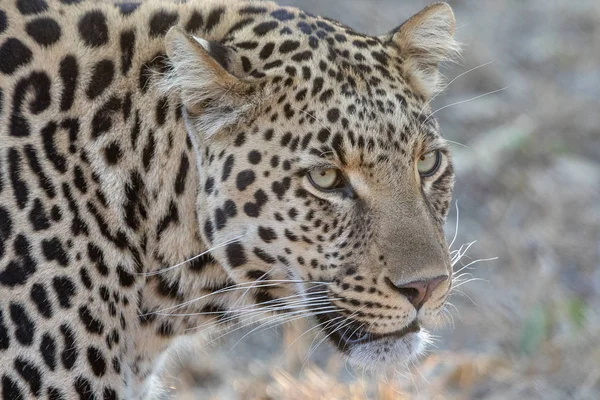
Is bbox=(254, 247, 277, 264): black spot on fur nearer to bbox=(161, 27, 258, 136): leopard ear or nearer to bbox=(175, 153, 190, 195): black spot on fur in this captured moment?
bbox=(175, 153, 190, 195): black spot on fur

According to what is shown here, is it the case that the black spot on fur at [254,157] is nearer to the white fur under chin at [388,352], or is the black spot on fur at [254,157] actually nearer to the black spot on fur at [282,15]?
the black spot on fur at [282,15]

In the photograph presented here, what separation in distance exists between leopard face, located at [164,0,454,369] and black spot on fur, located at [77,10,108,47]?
47cm

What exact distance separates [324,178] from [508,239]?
5238 millimetres

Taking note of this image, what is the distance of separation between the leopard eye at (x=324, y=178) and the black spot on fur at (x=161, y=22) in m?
1.08

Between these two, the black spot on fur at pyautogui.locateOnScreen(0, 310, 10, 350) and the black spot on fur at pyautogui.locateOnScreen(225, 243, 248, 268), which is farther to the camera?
the black spot on fur at pyautogui.locateOnScreen(225, 243, 248, 268)

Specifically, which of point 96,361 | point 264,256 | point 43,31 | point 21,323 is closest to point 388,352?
point 264,256

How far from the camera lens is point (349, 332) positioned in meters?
5.43

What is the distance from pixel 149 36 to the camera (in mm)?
5383

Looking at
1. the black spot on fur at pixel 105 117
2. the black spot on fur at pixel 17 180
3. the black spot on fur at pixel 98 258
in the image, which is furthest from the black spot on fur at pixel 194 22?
the black spot on fur at pixel 98 258

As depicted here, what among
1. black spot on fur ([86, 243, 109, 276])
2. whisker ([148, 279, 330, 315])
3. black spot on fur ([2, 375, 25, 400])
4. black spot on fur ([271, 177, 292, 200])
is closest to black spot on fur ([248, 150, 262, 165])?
black spot on fur ([271, 177, 292, 200])

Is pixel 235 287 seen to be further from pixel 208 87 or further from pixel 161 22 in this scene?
pixel 161 22

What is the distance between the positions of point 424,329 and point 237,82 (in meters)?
1.64

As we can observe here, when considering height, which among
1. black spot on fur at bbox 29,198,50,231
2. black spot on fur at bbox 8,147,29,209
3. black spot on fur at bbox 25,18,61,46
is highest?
black spot on fur at bbox 25,18,61,46

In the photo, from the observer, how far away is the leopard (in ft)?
16.5
